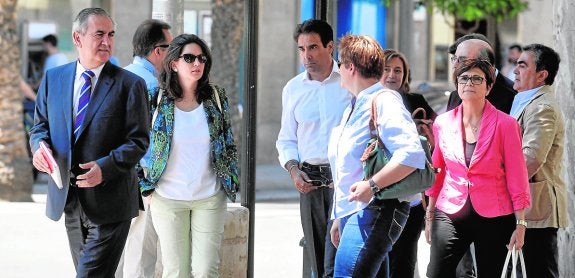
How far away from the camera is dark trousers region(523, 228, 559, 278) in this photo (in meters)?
7.80

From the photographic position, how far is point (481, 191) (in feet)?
22.4

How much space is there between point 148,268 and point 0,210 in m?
6.60

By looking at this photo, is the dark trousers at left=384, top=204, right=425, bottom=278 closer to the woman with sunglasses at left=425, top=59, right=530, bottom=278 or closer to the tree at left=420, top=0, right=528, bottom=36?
the woman with sunglasses at left=425, top=59, right=530, bottom=278

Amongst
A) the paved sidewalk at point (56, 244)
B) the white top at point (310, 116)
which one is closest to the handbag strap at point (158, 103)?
the white top at point (310, 116)

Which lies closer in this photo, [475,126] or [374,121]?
[374,121]

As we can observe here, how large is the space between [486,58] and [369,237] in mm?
1996

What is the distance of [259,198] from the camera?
18250 millimetres

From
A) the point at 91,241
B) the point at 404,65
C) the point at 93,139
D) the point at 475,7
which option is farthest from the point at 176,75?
the point at 475,7

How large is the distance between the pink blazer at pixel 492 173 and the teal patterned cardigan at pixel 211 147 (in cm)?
124

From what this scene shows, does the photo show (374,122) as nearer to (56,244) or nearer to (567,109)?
(567,109)

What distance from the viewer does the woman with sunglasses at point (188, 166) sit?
7180 millimetres

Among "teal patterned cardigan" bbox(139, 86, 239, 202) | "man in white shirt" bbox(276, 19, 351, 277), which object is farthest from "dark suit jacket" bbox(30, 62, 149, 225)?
"man in white shirt" bbox(276, 19, 351, 277)

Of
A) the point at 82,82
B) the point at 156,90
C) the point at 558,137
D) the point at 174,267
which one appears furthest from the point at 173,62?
the point at 558,137

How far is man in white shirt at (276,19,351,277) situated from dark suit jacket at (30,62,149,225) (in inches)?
57.5
